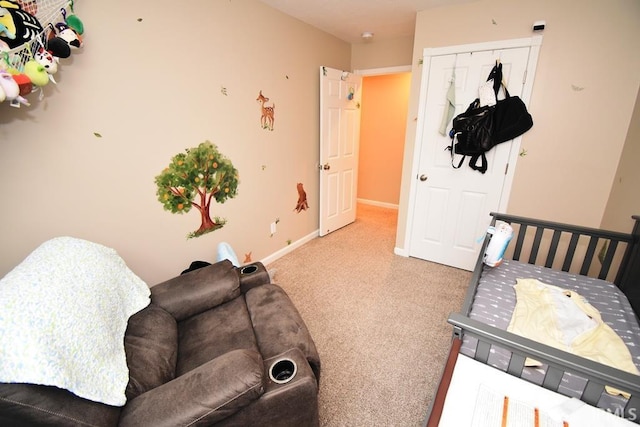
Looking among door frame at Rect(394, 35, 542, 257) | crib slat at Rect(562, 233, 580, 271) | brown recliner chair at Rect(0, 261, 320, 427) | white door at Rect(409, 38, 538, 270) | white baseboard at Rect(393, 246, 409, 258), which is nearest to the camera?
brown recliner chair at Rect(0, 261, 320, 427)

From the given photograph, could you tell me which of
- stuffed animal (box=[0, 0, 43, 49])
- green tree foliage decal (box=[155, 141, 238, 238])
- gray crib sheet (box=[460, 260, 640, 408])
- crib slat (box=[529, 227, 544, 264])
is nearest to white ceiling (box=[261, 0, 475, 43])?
green tree foliage decal (box=[155, 141, 238, 238])

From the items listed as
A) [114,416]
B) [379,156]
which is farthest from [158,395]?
[379,156]

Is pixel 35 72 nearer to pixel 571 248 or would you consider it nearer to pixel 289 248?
pixel 289 248

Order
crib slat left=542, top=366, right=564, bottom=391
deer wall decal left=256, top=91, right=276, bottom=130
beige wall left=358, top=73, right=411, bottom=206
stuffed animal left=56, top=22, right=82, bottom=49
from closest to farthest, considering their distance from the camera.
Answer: crib slat left=542, top=366, right=564, bottom=391 → stuffed animal left=56, top=22, right=82, bottom=49 → deer wall decal left=256, top=91, right=276, bottom=130 → beige wall left=358, top=73, right=411, bottom=206

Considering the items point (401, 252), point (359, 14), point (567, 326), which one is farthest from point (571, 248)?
point (359, 14)

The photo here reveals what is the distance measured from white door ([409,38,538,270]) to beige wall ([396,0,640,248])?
0.11 meters

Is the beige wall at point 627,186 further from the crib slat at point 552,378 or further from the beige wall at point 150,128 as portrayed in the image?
the beige wall at point 150,128

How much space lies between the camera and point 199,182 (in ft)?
7.32

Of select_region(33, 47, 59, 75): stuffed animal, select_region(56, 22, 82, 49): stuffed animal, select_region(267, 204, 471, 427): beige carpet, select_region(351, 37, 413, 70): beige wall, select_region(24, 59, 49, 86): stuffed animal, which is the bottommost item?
select_region(267, 204, 471, 427): beige carpet

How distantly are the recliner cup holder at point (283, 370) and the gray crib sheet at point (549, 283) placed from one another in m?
0.72

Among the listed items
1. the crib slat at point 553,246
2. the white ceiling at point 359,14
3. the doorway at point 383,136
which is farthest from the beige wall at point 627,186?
the doorway at point 383,136

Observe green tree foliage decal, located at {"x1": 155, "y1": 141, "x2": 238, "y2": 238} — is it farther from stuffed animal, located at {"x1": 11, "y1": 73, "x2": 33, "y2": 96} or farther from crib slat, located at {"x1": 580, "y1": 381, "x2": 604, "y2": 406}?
crib slat, located at {"x1": 580, "y1": 381, "x2": 604, "y2": 406}

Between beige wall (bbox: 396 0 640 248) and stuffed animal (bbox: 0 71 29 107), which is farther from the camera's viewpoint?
beige wall (bbox: 396 0 640 248)

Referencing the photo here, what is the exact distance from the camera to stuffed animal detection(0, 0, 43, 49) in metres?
1.15
